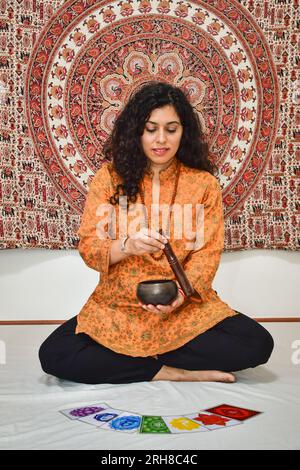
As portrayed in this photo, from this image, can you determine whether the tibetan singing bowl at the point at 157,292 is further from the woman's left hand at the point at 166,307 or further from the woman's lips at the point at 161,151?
the woman's lips at the point at 161,151

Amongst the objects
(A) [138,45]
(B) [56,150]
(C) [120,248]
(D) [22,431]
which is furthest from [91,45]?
(D) [22,431]

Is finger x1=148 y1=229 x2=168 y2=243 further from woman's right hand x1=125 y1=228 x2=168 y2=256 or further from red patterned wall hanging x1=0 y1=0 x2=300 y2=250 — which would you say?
red patterned wall hanging x1=0 y1=0 x2=300 y2=250

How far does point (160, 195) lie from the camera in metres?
2.44

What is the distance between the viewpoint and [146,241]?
2.08m

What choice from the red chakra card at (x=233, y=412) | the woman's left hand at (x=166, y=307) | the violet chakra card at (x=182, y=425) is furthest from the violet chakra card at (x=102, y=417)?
the woman's left hand at (x=166, y=307)

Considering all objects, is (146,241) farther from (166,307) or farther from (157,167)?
(157,167)

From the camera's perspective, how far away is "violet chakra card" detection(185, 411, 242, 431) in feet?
5.77

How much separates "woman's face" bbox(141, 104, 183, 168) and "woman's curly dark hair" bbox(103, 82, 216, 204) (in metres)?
0.03

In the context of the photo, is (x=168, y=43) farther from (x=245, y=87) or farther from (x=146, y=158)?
(x=146, y=158)

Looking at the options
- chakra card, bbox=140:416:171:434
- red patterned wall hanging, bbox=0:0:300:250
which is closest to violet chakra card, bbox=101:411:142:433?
chakra card, bbox=140:416:171:434

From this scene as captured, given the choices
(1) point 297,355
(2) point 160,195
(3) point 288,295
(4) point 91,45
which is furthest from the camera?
(3) point 288,295

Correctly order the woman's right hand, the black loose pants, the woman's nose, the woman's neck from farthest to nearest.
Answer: the woman's neck, the woman's nose, the black loose pants, the woman's right hand

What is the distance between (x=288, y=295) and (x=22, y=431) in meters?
2.06

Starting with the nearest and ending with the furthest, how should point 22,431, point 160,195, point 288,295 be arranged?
point 22,431 → point 160,195 → point 288,295
